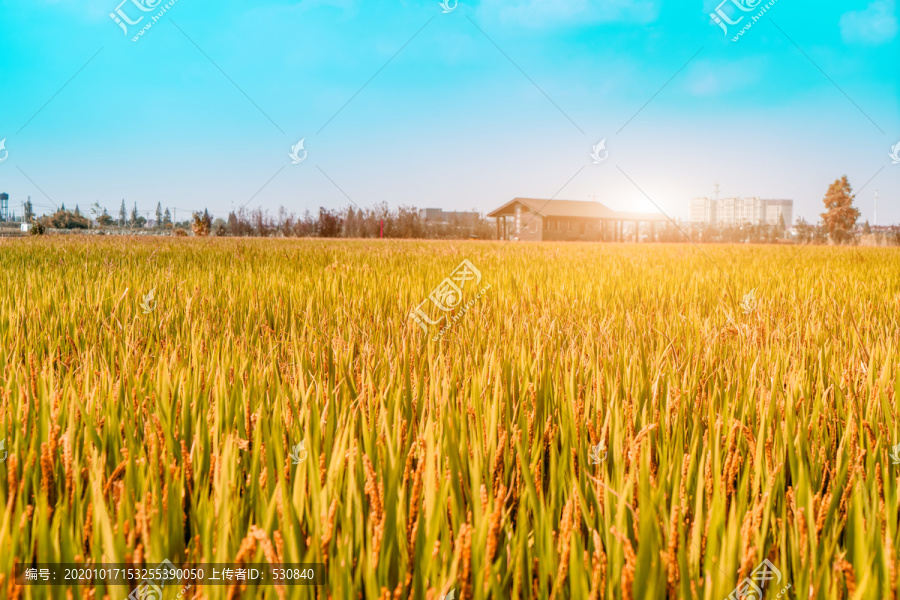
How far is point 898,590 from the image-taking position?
0.82 metres

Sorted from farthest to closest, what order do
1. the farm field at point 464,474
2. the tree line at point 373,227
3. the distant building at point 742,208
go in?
the distant building at point 742,208 < the tree line at point 373,227 < the farm field at point 464,474

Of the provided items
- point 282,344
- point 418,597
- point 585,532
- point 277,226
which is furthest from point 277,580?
point 277,226

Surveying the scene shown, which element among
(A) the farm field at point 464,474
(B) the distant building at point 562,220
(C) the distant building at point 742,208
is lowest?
(A) the farm field at point 464,474

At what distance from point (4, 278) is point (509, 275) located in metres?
4.01

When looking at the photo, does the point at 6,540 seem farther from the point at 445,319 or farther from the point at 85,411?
the point at 445,319

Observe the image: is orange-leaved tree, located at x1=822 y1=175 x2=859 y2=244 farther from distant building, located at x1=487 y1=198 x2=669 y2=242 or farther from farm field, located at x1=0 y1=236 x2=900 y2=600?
farm field, located at x1=0 y1=236 x2=900 y2=600

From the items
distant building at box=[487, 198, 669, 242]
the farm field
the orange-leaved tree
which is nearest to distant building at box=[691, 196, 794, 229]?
the orange-leaved tree

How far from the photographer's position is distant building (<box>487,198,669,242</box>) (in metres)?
38.5

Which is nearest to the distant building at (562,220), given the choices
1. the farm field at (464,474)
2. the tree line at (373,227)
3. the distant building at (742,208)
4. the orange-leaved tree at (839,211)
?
the tree line at (373,227)

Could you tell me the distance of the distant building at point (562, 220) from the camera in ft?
126

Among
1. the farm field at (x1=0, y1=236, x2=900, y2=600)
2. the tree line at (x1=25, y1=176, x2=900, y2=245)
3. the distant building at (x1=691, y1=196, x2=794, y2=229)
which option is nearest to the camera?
the farm field at (x1=0, y1=236, x2=900, y2=600)

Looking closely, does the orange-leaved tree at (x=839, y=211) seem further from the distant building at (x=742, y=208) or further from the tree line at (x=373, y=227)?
the distant building at (x=742, y=208)

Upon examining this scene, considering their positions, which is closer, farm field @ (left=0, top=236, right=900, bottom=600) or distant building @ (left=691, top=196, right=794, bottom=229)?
farm field @ (left=0, top=236, right=900, bottom=600)

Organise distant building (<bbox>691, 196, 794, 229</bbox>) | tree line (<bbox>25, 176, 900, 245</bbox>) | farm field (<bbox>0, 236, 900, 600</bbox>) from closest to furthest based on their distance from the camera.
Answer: farm field (<bbox>0, 236, 900, 600</bbox>) < tree line (<bbox>25, 176, 900, 245</bbox>) < distant building (<bbox>691, 196, 794, 229</bbox>)
